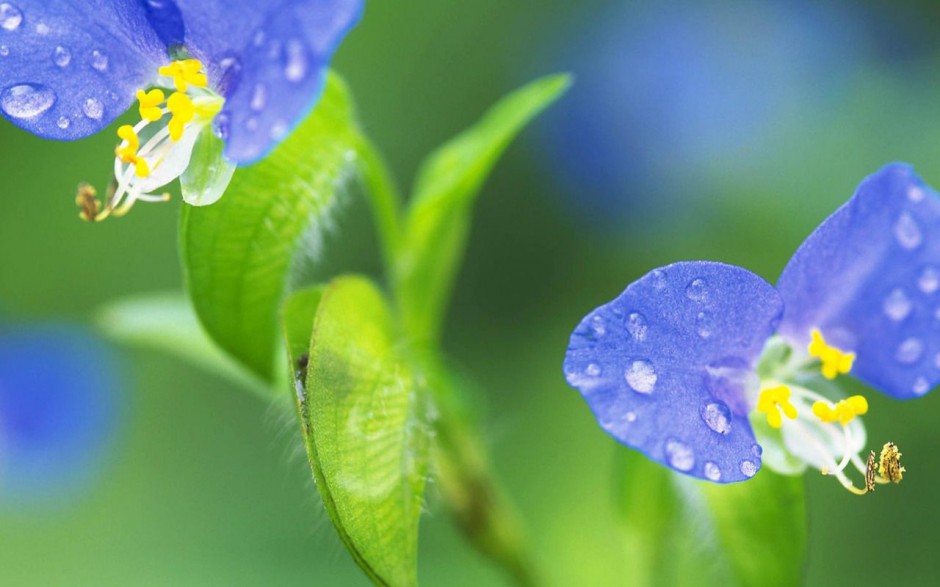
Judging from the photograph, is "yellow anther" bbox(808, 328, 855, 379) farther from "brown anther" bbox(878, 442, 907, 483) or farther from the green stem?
the green stem

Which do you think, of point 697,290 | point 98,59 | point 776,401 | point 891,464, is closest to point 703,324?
point 697,290

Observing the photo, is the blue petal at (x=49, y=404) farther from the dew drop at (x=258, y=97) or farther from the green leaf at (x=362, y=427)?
the dew drop at (x=258, y=97)

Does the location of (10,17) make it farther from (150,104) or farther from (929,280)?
(929,280)

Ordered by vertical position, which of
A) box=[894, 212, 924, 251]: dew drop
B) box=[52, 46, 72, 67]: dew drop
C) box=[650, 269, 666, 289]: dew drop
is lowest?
box=[894, 212, 924, 251]: dew drop

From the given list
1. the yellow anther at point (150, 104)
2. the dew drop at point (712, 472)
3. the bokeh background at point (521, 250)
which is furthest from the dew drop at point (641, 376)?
the bokeh background at point (521, 250)

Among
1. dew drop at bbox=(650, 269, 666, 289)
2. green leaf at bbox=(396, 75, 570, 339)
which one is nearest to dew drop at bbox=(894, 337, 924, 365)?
dew drop at bbox=(650, 269, 666, 289)
